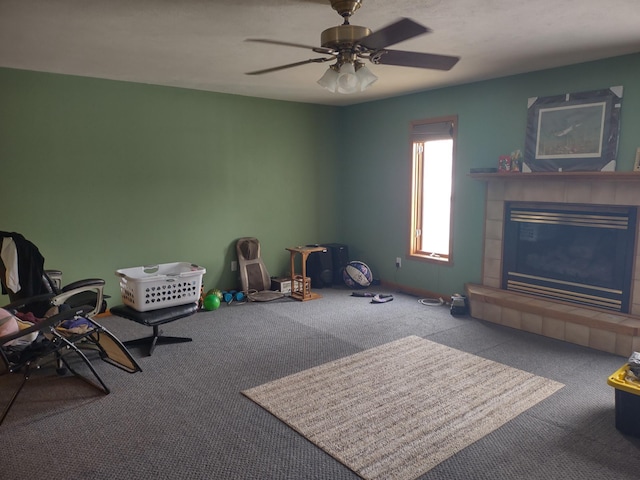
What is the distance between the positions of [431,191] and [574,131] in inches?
69.9

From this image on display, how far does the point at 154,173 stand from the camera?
497 centimetres

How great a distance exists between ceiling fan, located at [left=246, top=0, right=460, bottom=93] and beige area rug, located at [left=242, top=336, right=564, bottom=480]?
1880 mm

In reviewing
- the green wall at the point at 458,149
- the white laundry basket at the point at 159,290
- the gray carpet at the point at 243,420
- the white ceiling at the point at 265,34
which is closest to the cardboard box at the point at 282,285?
the green wall at the point at 458,149

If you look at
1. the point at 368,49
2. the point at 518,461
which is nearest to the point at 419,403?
the point at 518,461

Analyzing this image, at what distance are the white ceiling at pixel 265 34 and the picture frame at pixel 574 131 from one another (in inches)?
12.9

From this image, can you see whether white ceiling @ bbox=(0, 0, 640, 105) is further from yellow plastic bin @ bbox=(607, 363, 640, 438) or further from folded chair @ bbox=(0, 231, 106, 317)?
yellow plastic bin @ bbox=(607, 363, 640, 438)

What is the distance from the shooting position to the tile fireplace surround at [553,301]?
373 cm

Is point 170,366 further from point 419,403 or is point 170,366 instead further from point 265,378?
point 419,403

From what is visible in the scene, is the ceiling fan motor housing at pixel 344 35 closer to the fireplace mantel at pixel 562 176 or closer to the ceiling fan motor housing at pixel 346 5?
the ceiling fan motor housing at pixel 346 5

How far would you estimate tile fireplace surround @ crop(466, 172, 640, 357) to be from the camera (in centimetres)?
373

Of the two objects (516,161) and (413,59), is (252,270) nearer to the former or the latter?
(516,161)

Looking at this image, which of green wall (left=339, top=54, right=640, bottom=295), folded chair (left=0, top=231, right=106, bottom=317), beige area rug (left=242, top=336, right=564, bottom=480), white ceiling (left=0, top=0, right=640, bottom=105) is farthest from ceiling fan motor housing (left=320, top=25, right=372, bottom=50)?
green wall (left=339, top=54, right=640, bottom=295)

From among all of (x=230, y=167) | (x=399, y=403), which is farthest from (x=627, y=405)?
(x=230, y=167)

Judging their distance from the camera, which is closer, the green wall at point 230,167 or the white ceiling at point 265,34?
the white ceiling at point 265,34
